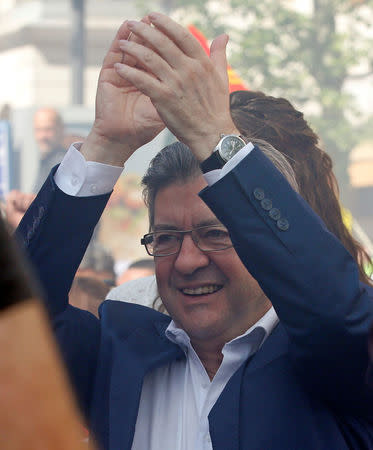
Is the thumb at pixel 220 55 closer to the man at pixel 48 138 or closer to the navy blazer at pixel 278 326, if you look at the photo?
the navy blazer at pixel 278 326

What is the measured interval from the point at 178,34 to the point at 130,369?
675 millimetres

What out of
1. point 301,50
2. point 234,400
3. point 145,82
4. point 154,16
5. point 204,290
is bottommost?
point 301,50

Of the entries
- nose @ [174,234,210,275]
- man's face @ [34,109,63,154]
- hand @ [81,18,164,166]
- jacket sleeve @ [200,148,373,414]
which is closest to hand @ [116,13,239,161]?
jacket sleeve @ [200,148,373,414]

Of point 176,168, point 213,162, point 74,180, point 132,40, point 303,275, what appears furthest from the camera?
point 176,168

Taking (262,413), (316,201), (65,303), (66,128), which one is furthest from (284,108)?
(66,128)

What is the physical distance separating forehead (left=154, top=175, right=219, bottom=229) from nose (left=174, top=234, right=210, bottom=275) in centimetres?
4

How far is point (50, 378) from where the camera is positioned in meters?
Answer: 0.32

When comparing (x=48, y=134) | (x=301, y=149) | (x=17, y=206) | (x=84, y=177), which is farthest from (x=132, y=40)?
(x=48, y=134)

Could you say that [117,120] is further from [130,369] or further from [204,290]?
[130,369]

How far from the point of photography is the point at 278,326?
154cm

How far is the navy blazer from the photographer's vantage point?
49.7 inches

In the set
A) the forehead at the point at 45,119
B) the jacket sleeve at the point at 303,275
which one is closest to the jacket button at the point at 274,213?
the jacket sleeve at the point at 303,275

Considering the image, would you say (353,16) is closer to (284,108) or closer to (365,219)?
(365,219)

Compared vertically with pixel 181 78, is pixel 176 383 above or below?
below
